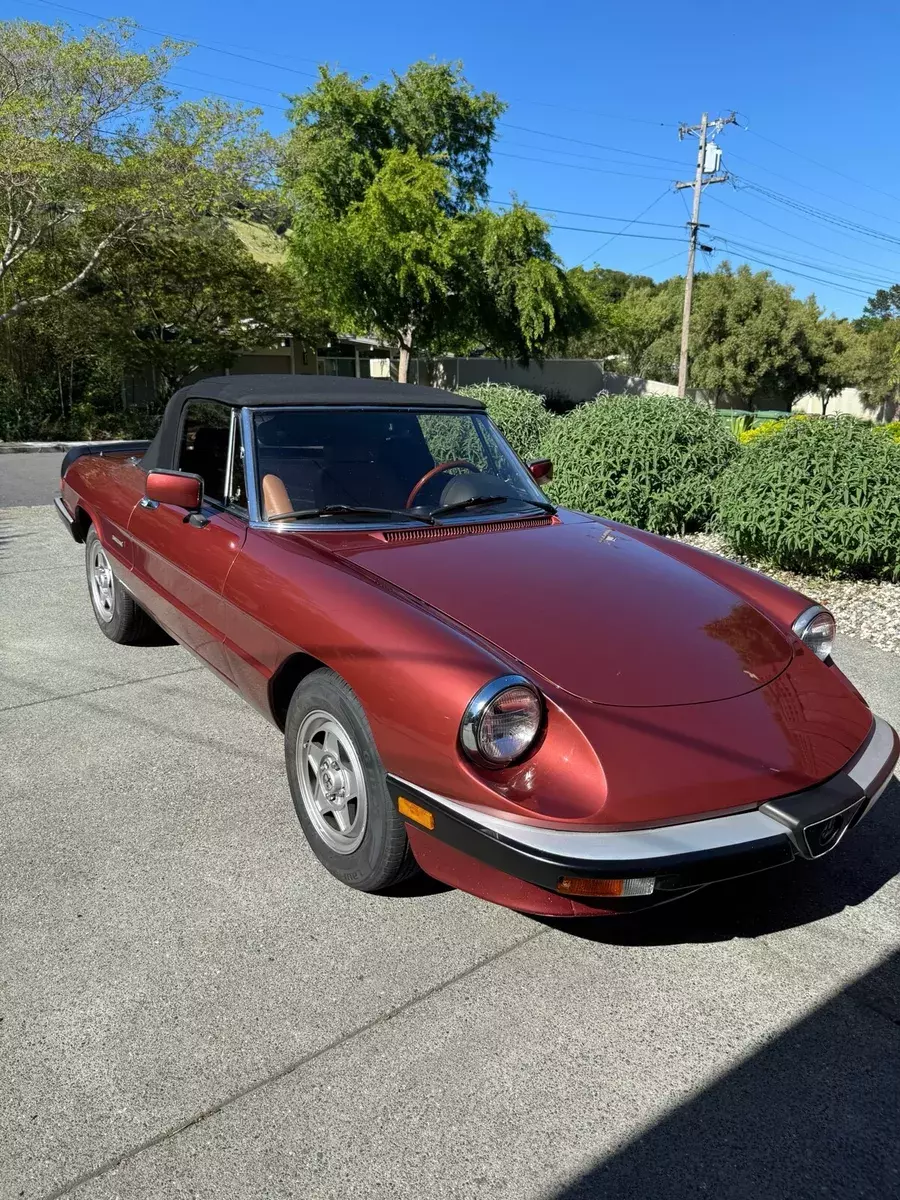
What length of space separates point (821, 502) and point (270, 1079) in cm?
544

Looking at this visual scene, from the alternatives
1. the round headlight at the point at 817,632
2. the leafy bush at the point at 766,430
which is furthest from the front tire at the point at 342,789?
the leafy bush at the point at 766,430

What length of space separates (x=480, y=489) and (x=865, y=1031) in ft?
7.79

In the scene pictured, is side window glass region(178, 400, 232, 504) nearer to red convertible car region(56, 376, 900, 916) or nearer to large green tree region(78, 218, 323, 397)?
red convertible car region(56, 376, 900, 916)

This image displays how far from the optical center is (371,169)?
25672 mm

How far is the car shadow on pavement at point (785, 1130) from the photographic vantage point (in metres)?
1.73

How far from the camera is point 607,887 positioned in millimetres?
2023

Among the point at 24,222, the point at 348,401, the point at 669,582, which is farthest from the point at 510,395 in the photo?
the point at 24,222

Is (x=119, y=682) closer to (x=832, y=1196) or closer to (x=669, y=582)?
(x=669, y=582)

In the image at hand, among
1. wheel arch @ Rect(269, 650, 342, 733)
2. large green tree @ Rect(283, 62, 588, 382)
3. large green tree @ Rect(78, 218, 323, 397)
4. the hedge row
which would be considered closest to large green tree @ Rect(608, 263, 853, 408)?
large green tree @ Rect(283, 62, 588, 382)

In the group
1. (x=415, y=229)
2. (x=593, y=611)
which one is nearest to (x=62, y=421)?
(x=415, y=229)

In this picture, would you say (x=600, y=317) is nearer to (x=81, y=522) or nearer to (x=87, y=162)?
(x=87, y=162)

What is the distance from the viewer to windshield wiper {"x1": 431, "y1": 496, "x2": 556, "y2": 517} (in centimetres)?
340

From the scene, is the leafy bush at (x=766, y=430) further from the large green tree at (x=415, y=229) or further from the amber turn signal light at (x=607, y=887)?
the large green tree at (x=415, y=229)

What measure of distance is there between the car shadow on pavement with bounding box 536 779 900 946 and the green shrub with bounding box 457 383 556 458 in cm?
669
